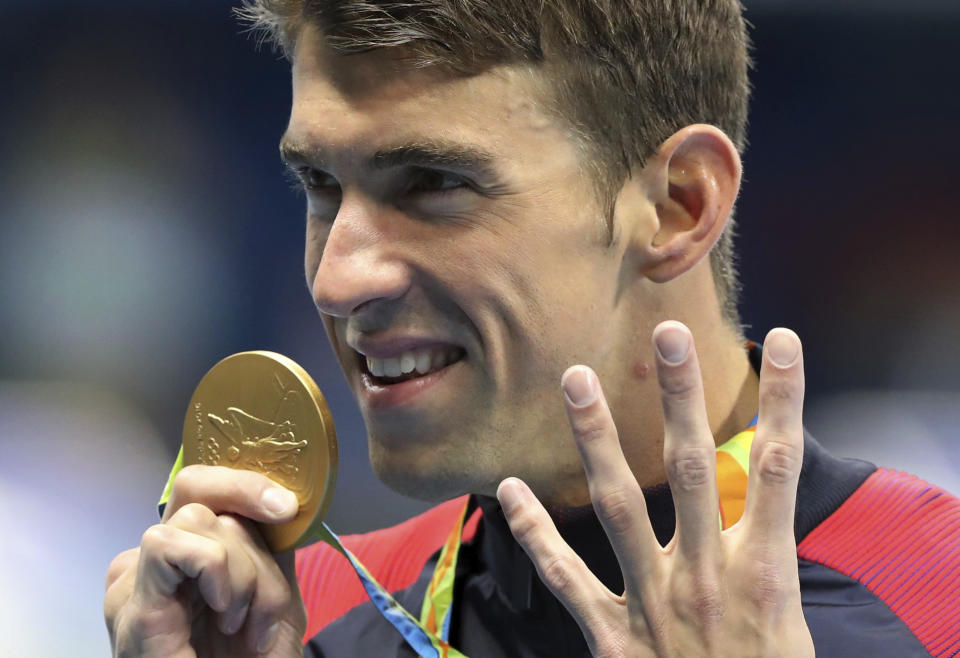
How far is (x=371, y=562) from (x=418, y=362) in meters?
0.87

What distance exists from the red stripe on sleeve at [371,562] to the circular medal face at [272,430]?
64cm

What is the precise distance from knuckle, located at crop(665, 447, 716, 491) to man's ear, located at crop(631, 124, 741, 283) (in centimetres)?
71

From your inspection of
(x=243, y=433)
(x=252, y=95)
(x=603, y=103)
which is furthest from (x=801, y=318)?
(x=243, y=433)

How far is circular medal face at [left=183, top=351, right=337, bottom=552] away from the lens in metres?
2.05

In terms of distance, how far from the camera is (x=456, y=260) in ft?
6.76

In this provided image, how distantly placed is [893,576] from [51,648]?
293 centimetres

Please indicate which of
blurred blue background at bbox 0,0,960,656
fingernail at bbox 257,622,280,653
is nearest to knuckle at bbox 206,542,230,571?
fingernail at bbox 257,622,280,653

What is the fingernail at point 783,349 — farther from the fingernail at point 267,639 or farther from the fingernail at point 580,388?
the fingernail at point 267,639

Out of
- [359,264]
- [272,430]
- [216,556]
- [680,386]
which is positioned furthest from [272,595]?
[680,386]

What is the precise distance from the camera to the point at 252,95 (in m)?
4.81

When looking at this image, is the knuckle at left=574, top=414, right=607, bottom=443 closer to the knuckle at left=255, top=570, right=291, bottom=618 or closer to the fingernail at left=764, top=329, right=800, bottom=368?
the fingernail at left=764, top=329, right=800, bottom=368

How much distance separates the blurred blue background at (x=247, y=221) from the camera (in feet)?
14.6

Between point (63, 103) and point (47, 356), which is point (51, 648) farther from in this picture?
point (63, 103)

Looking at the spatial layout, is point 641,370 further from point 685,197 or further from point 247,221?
point 247,221
